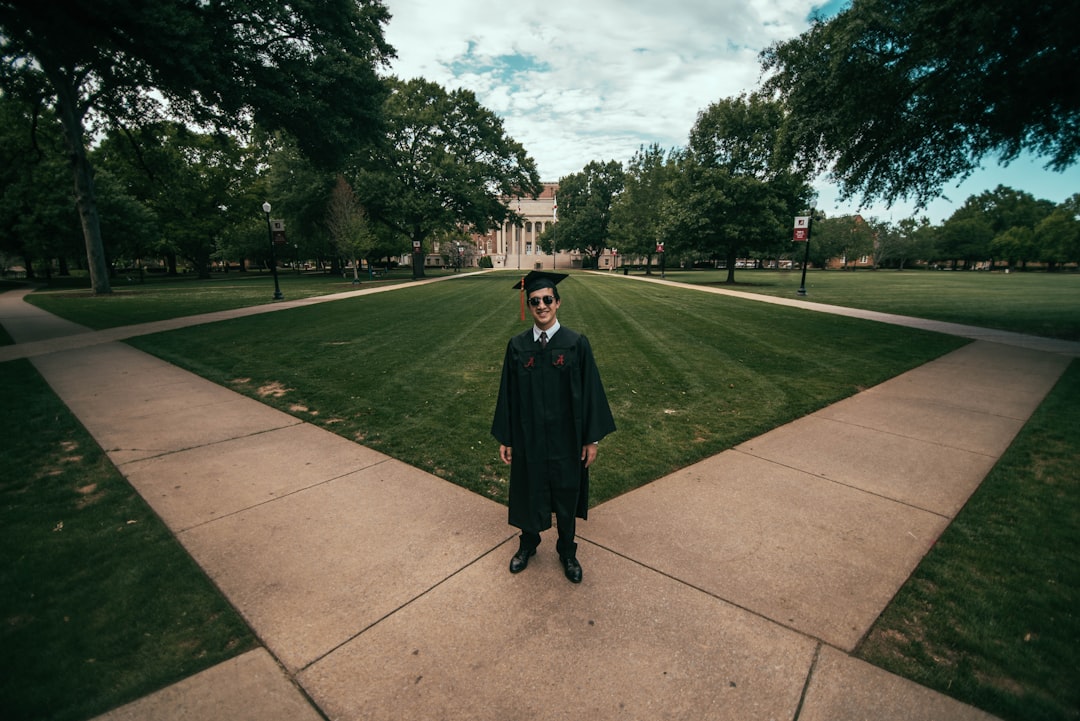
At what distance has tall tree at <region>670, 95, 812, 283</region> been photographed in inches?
1185

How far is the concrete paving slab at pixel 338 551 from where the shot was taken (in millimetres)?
2574

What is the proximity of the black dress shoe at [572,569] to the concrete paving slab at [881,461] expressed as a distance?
2.68 m

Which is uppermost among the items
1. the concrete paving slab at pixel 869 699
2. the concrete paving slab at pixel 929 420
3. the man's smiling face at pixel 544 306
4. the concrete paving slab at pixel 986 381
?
the man's smiling face at pixel 544 306

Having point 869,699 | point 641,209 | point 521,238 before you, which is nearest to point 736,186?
point 641,209

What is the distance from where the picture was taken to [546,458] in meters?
3.00

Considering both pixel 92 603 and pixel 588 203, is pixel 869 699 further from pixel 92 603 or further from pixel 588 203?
pixel 588 203

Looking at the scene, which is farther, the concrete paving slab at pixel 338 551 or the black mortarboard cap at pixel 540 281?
the black mortarboard cap at pixel 540 281

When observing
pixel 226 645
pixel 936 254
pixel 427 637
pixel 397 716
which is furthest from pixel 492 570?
pixel 936 254

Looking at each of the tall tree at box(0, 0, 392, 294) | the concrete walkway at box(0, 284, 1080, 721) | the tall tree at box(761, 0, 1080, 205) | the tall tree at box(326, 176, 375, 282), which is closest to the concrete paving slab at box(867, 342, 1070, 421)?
the concrete walkway at box(0, 284, 1080, 721)

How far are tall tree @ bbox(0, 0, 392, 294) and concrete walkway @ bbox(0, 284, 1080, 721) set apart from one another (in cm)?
955

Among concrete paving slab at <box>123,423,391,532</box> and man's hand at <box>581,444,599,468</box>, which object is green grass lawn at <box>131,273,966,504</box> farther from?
man's hand at <box>581,444,599,468</box>

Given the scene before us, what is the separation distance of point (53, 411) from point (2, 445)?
127 centimetres

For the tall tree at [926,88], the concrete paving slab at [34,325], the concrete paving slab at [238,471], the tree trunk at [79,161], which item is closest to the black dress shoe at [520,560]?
the concrete paving slab at [238,471]

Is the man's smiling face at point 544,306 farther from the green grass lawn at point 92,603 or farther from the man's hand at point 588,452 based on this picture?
the green grass lawn at point 92,603
